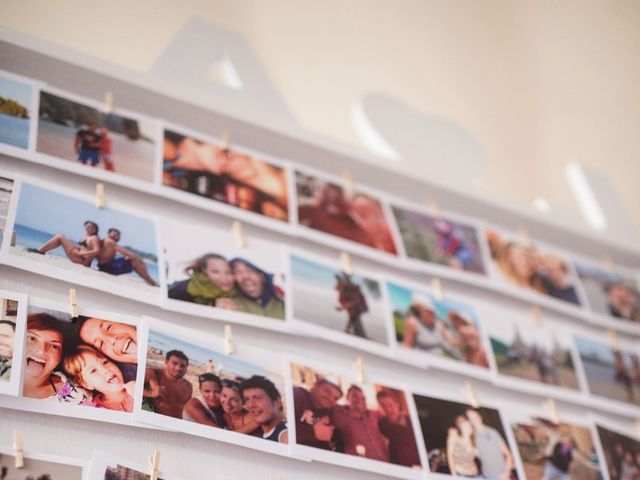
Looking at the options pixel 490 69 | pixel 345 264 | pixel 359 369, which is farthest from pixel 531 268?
pixel 490 69

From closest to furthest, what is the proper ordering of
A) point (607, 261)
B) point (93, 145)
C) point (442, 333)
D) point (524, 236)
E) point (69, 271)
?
point (69, 271) < point (93, 145) < point (442, 333) < point (524, 236) < point (607, 261)

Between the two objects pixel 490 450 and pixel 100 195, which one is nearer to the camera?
pixel 100 195

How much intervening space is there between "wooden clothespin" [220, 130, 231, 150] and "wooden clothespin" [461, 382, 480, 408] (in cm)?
87

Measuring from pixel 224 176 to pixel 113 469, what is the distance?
2.68ft

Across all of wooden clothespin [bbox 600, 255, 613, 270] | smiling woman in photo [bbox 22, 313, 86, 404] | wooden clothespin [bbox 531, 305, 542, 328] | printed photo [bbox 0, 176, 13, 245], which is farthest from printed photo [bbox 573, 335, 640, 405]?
printed photo [bbox 0, 176, 13, 245]

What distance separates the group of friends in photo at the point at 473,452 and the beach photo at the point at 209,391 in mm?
407

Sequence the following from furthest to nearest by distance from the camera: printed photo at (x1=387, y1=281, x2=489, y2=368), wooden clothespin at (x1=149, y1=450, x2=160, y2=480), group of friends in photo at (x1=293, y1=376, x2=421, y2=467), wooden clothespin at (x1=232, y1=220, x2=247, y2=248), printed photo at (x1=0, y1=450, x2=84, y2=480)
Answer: printed photo at (x1=387, y1=281, x2=489, y2=368)
wooden clothespin at (x1=232, y1=220, x2=247, y2=248)
group of friends in photo at (x1=293, y1=376, x2=421, y2=467)
wooden clothespin at (x1=149, y1=450, x2=160, y2=480)
printed photo at (x1=0, y1=450, x2=84, y2=480)

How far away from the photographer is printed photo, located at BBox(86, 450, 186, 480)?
129 cm

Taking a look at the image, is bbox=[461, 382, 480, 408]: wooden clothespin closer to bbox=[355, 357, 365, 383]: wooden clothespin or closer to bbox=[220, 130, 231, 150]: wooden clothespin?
bbox=[355, 357, 365, 383]: wooden clothespin

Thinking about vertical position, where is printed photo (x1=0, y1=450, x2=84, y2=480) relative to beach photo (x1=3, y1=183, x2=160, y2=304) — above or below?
below

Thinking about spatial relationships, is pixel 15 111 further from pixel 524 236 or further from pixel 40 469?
pixel 524 236

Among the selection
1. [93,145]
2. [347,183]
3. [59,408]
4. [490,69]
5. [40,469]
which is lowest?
[40,469]

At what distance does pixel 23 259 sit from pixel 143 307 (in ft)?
0.83

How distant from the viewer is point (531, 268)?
7.56 ft
